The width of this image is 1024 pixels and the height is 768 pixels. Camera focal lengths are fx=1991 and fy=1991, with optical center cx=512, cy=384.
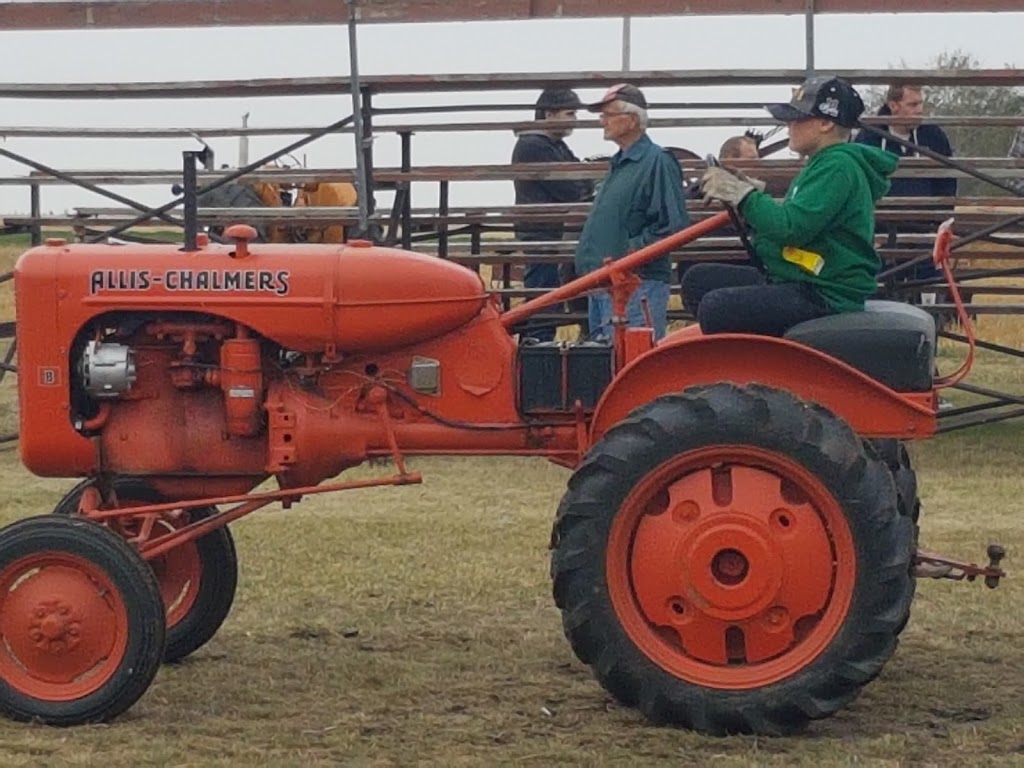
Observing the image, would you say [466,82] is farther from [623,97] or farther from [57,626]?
[57,626]

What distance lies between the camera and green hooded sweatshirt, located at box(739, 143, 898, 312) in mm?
5566

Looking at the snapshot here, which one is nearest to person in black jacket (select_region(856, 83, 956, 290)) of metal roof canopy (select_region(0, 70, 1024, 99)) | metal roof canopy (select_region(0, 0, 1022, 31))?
metal roof canopy (select_region(0, 70, 1024, 99))

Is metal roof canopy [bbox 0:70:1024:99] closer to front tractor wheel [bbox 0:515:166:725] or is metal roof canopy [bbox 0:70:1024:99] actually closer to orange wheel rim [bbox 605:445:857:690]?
orange wheel rim [bbox 605:445:857:690]

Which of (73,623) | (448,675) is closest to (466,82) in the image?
(448,675)

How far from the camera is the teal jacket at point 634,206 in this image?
916cm

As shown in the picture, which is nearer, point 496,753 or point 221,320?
point 496,753

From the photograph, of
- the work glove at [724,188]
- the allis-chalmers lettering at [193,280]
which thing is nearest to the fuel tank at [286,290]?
the allis-chalmers lettering at [193,280]

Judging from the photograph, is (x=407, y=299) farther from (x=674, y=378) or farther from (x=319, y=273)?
(x=674, y=378)

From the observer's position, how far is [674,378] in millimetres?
5703

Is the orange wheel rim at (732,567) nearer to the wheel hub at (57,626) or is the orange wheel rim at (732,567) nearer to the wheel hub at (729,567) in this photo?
the wheel hub at (729,567)

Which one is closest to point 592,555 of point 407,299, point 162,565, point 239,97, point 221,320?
point 407,299

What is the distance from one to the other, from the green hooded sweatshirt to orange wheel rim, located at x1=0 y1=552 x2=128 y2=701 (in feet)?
6.92

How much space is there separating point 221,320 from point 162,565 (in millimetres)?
1060

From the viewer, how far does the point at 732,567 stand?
549 cm
